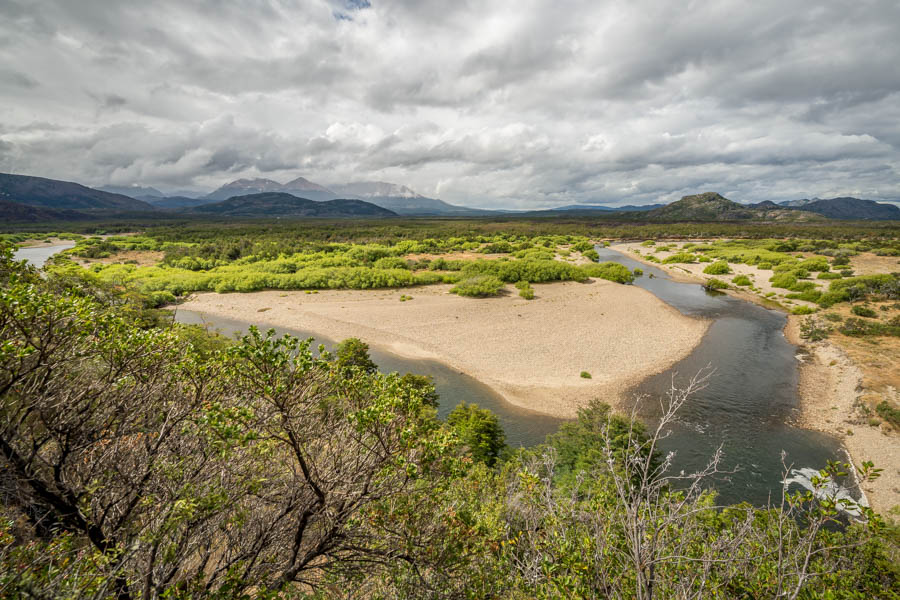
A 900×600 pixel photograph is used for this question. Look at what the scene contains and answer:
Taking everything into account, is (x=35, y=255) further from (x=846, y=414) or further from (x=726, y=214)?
(x=726, y=214)

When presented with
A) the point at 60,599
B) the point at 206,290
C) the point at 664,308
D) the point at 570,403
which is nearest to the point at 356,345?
the point at 570,403

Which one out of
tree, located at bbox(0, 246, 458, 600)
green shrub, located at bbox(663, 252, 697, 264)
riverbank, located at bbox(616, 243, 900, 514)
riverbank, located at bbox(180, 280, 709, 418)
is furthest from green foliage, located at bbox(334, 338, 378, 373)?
green shrub, located at bbox(663, 252, 697, 264)

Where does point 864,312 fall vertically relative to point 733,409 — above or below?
above

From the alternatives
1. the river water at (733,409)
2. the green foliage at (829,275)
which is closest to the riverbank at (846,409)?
the river water at (733,409)

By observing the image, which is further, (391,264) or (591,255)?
(591,255)

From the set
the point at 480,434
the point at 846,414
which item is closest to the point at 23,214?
the point at 480,434

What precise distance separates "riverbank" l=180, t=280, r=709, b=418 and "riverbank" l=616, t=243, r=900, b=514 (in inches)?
269

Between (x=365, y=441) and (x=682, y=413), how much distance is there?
65.7 feet

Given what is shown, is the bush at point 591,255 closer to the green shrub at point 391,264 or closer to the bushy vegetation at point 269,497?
the green shrub at point 391,264

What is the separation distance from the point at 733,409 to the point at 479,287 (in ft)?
90.2

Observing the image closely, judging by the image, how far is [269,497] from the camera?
18.5ft

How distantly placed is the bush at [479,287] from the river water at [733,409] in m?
17.4

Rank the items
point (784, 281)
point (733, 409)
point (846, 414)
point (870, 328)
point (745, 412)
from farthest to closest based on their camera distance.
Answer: point (784, 281) → point (870, 328) → point (733, 409) → point (745, 412) → point (846, 414)

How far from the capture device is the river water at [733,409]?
1543 centimetres
